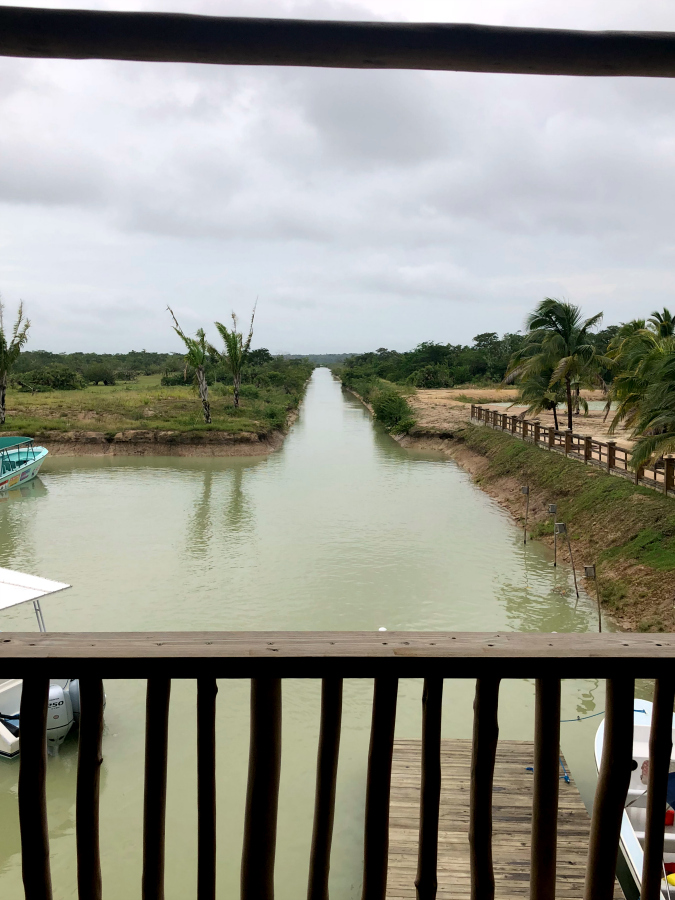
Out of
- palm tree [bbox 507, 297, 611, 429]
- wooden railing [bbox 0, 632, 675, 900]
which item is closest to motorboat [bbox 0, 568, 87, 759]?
wooden railing [bbox 0, 632, 675, 900]

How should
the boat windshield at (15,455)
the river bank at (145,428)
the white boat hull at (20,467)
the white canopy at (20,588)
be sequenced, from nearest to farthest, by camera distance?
the white canopy at (20,588)
the white boat hull at (20,467)
the boat windshield at (15,455)
the river bank at (145,428)

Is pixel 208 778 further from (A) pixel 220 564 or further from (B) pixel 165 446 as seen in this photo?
(B) pixel 165 446

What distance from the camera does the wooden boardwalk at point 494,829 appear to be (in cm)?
430

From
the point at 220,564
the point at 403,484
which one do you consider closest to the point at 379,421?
the point at 403,484

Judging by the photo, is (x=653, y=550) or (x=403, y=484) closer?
(x=653, y=550)

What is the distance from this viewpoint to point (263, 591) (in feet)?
40.1

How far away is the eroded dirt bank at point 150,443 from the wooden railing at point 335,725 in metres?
27.7

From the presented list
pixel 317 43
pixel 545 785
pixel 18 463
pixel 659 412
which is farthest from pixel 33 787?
pixel 18 463

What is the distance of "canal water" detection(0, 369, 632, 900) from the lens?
605 centimetres

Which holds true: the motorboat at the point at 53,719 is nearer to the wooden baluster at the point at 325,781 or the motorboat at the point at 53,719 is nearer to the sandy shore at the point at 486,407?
the wooden baluster at the point at 325,781

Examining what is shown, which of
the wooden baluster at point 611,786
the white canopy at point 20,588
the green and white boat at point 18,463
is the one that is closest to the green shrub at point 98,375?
the green and white boat at point 18,463

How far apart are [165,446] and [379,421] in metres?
16.4

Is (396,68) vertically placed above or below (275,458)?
above

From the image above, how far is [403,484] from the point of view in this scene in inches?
886
